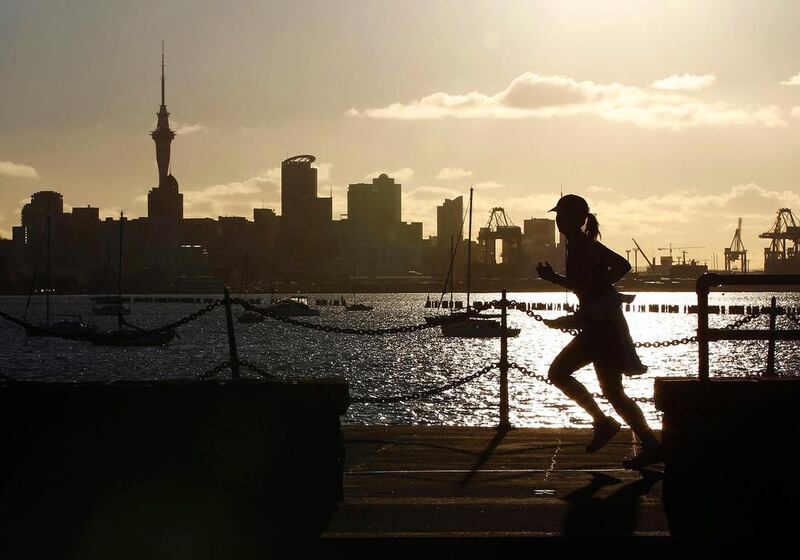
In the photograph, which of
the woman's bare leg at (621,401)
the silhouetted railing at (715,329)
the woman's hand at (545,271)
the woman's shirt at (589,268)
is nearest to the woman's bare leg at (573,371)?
the woman's bare leg at (621,401)

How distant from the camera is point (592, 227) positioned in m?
8.41

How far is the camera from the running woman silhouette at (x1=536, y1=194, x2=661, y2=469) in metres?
8.11

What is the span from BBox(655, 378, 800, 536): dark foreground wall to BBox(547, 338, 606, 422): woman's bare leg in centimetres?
165

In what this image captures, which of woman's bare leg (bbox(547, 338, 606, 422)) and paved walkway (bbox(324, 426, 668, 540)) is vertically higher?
woman's bare leg (bbox(547, 338, 606, 422))

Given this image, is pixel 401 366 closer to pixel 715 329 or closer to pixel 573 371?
pixel 573 371

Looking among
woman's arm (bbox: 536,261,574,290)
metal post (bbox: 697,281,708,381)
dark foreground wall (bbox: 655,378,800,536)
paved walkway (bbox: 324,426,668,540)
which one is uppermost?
woman's arm (bbox: 536,261,574,290)

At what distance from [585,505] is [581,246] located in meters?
2.22

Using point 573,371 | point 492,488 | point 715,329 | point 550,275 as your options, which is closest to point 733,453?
point 715,329

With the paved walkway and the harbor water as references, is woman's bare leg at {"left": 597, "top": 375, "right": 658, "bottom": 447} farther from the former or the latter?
the harbor water

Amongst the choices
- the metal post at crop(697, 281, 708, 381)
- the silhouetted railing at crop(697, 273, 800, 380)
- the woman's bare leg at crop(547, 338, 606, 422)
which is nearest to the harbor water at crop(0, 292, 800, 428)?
the woman's bare leg at crop(547, 338, 606, 422)

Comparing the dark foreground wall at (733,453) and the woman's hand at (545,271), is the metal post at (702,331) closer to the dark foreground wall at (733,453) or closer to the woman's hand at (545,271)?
the dark foreground wall at (733,453)

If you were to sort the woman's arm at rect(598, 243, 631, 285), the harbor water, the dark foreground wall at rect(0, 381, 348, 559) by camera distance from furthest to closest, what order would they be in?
the harbor water, the woman's arm at rect(598, 243, 631, 285), the dark foreground wall at rect(0, 381, 348, 559)

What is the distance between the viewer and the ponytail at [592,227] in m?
8.41

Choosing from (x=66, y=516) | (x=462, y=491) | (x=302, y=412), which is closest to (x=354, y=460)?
(x=462, y=491)
